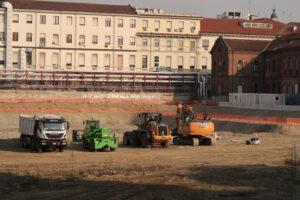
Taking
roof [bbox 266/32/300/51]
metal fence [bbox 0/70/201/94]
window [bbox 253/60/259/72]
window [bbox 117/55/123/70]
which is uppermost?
roof [bbox 266/32/300/51]

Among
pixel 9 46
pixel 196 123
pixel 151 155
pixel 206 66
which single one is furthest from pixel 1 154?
pixel 206 66

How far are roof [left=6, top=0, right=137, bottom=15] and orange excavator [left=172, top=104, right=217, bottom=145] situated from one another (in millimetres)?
52294

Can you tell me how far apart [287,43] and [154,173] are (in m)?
51.9

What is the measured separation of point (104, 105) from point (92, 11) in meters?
23.2

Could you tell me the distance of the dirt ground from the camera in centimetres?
2370

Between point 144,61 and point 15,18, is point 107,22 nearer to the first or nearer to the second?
point 144,61

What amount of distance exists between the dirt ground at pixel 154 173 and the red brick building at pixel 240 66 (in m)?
35.1

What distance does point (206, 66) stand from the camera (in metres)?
101

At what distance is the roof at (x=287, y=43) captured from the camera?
72.9 meters

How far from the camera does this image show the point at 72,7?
94000 mm

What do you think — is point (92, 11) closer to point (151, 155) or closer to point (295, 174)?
point (151, 155)

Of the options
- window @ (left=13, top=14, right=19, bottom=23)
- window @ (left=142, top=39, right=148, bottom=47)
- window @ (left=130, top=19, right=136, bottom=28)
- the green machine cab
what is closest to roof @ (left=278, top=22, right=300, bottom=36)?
window @ (left=142, top=39, right=148, bottom=47)

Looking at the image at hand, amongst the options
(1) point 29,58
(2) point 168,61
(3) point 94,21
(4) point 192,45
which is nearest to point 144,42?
(2) point 168,61

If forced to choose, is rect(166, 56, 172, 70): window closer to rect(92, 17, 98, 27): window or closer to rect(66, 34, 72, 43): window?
rect(92, 17, 98, 27): window
